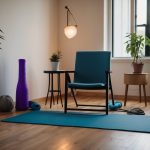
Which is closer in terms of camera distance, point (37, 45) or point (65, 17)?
point (37, 45)

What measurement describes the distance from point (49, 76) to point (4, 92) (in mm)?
894

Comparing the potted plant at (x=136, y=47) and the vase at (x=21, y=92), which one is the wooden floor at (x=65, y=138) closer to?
the vase at (x=21, y=92)

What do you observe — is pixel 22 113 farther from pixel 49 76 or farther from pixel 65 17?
pixel 65 17

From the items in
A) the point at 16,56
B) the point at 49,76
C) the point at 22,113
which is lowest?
the point at 22,113

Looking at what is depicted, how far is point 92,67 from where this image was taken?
4.32 meters

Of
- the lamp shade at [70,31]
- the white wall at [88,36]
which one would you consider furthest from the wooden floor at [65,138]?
the white wall at [88,36]

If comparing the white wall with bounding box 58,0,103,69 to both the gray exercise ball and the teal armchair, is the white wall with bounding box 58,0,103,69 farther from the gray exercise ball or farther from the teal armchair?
the gray exercise ball

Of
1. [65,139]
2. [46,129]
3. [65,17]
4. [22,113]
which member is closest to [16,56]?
[22,113]

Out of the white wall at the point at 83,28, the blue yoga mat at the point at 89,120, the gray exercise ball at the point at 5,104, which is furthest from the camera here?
the white wall at the point at 83,28

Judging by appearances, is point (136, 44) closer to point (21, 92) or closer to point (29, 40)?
point (29, 40)

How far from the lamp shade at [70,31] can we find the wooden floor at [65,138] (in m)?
2.66

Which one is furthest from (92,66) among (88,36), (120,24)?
(120,24)

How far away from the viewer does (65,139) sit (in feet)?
8.69

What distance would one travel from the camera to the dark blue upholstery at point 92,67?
4.22m
